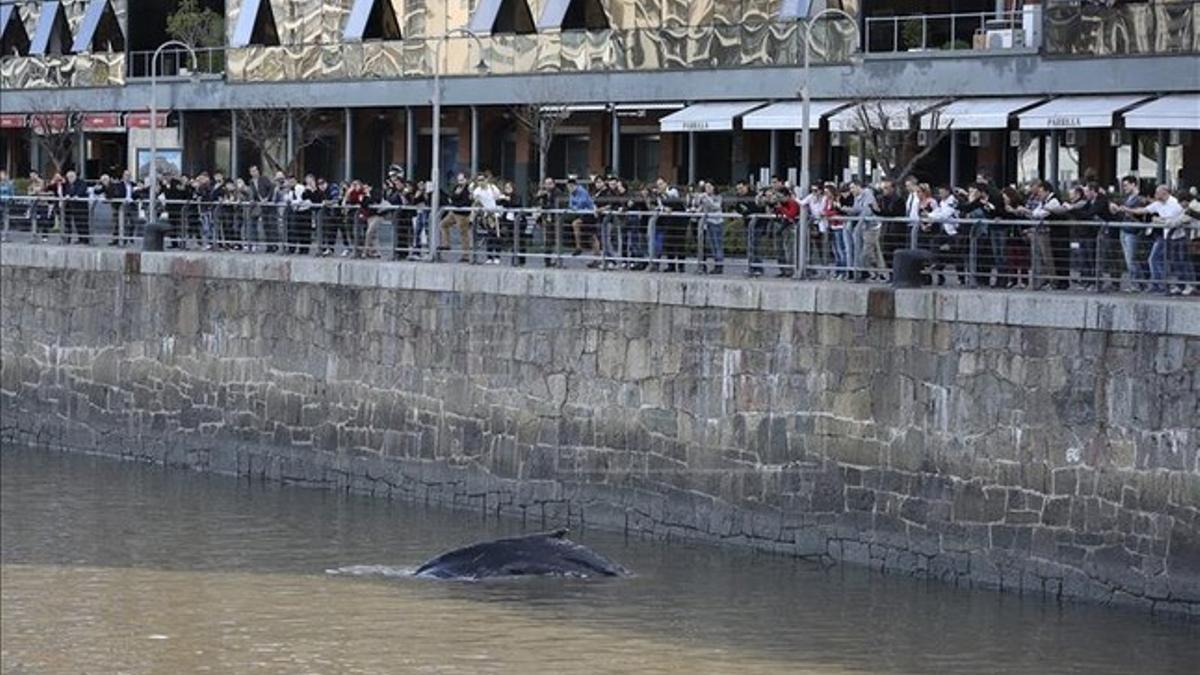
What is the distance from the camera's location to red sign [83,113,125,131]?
6925 centimetres

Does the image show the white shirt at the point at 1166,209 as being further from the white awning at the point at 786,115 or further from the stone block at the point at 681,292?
the white awning at the point at 786,115

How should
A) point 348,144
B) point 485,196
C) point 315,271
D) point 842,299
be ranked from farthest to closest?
point 348,144 < point 485,196 < point 315,271 < point 842,299

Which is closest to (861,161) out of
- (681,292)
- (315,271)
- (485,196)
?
(485,196)

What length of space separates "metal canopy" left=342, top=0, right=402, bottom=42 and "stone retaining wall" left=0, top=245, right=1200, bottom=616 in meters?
17.7

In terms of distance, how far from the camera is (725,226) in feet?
114

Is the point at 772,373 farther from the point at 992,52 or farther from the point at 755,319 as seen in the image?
the point at 992,52

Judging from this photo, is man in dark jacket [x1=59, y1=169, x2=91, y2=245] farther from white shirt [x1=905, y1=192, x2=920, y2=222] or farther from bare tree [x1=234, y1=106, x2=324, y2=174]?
white shirt [x1=905, y1=192, x2=920, y2=222]

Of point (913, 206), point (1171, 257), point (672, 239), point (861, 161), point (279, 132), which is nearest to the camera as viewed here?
point (1171, 257)

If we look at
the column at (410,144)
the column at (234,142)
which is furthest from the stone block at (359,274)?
the column at (234,142)

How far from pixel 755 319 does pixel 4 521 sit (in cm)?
1009

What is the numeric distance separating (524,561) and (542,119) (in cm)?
2471

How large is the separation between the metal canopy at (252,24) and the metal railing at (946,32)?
1945cm

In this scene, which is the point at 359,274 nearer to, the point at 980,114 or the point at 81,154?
the point at 980,114

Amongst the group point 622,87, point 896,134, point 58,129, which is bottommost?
point 896,134
